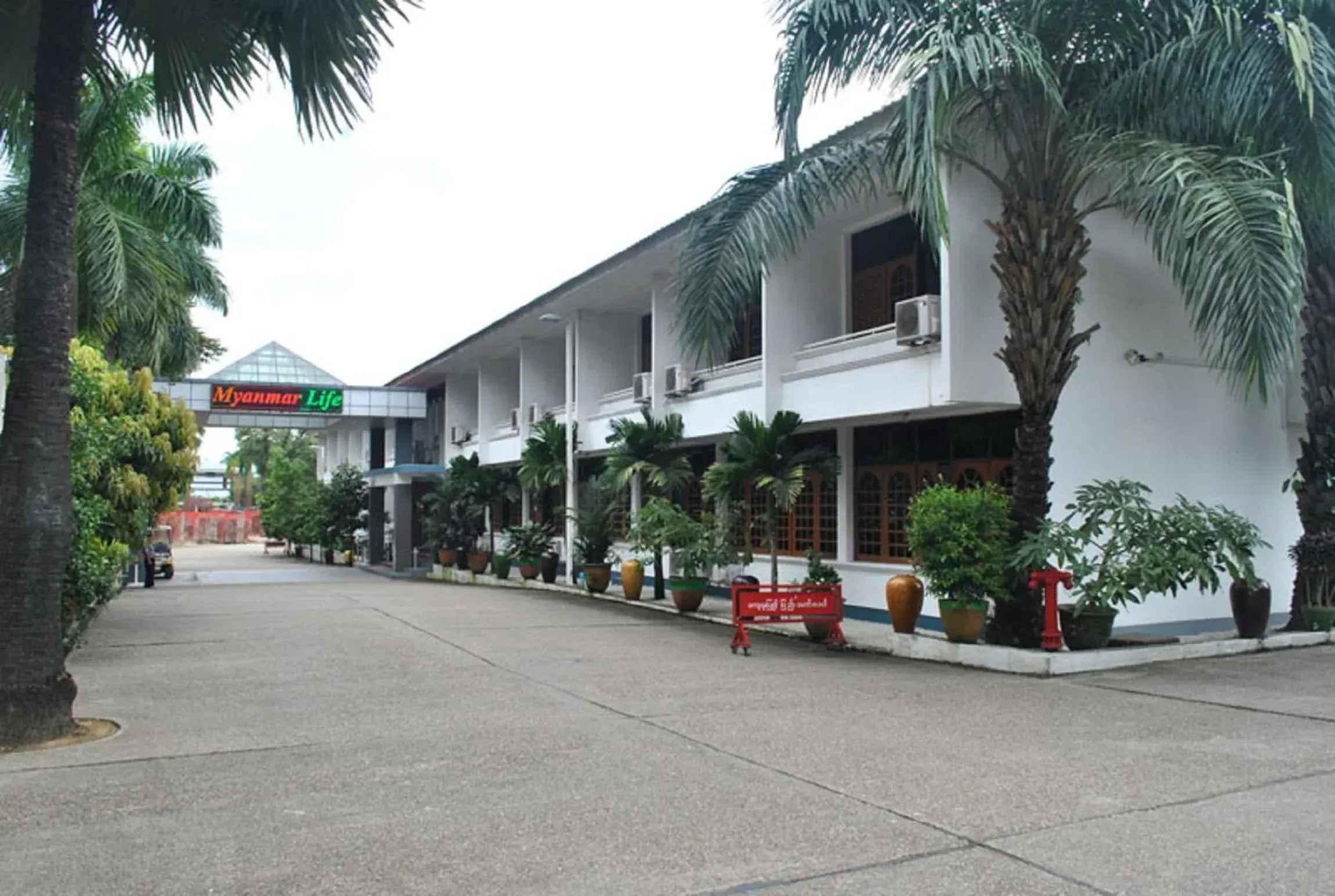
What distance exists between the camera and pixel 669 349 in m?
20.8

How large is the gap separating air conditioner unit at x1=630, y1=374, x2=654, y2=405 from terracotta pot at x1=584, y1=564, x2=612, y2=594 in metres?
3.24

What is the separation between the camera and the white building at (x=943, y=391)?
530 inches

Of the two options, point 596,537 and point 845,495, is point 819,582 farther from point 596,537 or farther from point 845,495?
point 596,537

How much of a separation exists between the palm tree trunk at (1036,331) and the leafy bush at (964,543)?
0.96 feet

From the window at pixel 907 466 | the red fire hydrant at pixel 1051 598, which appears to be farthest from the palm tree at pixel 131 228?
the red fire hydrant at pixel 1051 598

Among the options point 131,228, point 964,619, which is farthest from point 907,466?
point 131,228

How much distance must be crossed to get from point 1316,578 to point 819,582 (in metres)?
6.13

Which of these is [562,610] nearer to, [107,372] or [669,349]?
[669,349]

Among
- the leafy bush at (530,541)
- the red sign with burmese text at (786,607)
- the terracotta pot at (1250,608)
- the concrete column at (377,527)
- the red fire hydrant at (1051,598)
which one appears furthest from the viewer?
the concrete column at (377,527)

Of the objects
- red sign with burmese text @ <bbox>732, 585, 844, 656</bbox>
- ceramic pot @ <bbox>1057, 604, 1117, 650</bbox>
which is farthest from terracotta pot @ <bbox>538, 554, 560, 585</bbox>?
ceramic pot @ <bbox>1057, 604, 1117, 650</bbox>

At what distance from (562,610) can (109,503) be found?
7.53 metres

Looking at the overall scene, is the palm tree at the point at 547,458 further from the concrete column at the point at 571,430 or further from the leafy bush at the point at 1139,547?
the leafy bush at the point at 1139,547

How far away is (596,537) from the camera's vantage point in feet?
69.9

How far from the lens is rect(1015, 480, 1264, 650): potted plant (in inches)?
441
